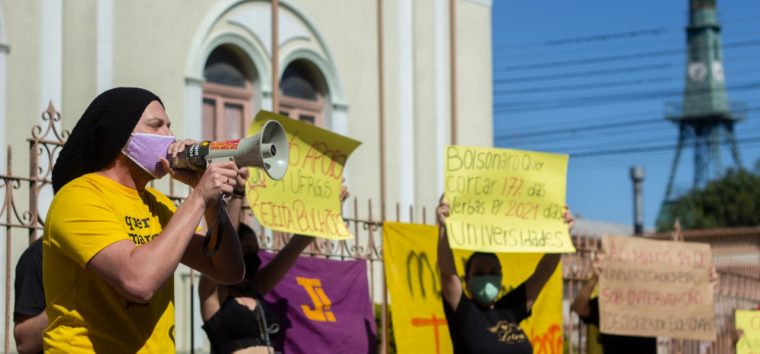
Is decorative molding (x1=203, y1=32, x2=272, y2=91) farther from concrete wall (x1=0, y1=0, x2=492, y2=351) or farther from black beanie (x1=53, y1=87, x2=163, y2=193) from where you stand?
black beanie (x1=53, y1=87, x2=163, y2=193)

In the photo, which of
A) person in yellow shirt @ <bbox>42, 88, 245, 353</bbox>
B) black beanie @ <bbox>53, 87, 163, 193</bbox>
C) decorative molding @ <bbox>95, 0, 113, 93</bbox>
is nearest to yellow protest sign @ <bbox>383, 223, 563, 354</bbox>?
decorative molding @ <bbox>95, 0, 113, 93</bbox>

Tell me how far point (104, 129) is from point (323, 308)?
162 inches

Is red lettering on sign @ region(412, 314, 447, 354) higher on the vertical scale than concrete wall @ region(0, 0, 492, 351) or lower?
lower

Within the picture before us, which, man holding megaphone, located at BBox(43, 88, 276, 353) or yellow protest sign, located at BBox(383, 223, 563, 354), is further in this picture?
yellow protest sign, located at BBox(383, 223, 563, 354)

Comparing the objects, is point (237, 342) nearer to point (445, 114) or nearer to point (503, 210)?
point (503, 210)

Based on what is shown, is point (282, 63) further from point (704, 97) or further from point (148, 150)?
point (704, 97)

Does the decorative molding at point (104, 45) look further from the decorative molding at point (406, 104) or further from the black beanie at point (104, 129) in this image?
the black beanie at point (104, 129)

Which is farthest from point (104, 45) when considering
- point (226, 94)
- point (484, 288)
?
point (484, 288)

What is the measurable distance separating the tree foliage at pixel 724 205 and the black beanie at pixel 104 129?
Result: 2051 inches

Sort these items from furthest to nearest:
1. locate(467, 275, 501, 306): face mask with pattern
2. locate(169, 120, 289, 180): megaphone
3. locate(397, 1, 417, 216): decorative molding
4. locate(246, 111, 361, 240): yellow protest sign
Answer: locate(397, 1, 417, 216): decorative molding, locate(467, 275, 501, 306): face mask with pattern, locate(246, 111, 361, 240): yellow protest sign, locate(169, 120, 289, 180): megaphone

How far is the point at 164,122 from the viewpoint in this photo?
149 inches

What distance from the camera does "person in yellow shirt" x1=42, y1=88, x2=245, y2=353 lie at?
3443 millimetres

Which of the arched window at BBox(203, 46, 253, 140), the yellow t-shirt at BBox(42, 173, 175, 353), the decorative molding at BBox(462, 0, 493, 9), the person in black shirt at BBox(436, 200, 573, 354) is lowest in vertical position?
the person in black shirt at BBox(436, 200, 573, 354)

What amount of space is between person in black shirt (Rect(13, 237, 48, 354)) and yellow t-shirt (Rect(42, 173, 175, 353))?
1.48 m
